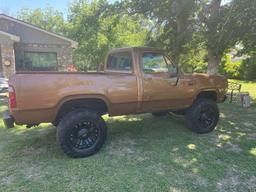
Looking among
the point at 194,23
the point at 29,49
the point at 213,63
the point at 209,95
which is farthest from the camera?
the point at 29,49

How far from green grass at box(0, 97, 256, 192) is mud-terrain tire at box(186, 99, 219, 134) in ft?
0.63

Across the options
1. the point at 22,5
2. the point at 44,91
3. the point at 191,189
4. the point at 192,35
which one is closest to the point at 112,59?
the point at 44,91

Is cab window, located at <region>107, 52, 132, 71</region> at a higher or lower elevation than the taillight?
higher

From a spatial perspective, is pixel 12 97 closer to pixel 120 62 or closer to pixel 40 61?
pixel 120 62

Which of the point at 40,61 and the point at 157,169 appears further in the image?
the point at 40,61

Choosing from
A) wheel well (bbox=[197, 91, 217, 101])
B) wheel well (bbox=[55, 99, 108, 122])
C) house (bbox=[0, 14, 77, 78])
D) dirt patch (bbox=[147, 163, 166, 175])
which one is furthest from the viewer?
house (bbox=[0, 14, 77, 78])

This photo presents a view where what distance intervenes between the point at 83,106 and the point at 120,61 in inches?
58.5

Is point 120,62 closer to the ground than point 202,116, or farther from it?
farther from it

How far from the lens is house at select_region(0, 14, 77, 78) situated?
13.6 metres

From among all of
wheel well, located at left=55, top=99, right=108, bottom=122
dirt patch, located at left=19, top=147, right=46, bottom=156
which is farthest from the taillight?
dirt patch, located at left=19, top=147, right=46, bottom=156

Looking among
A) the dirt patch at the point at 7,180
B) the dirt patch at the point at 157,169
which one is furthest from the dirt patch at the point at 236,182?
the dirt patch at the point at 7,180

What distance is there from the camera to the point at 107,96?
405 cm

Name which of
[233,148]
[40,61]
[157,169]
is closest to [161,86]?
→ [157,169]

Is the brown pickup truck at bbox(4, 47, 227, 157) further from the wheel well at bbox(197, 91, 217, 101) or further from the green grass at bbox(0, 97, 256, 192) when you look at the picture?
the green grass at bbox(0, 97, 256, 192)
